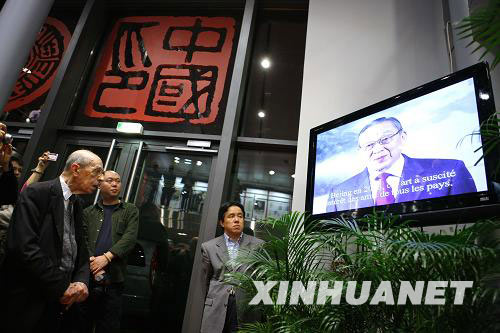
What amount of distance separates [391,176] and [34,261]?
1978mm

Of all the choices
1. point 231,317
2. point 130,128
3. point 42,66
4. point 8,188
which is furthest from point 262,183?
point 42,66

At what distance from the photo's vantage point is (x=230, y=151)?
3.14 m

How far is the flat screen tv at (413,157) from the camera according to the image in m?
1.68

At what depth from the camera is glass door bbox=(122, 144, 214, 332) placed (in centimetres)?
284

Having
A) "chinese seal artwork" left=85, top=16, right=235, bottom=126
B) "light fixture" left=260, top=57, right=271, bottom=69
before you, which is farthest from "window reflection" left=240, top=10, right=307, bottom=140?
"chinese seal artwork" left=85, top=16, right=235, bottom=126

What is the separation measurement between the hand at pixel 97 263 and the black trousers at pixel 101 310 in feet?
0.32

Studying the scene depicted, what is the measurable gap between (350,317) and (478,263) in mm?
503

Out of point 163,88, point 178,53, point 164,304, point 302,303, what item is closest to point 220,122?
point 163,88

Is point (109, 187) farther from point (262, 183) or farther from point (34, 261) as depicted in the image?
point (262, 183)

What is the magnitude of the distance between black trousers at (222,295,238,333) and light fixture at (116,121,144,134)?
203cm

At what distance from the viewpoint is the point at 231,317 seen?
82.7 inches

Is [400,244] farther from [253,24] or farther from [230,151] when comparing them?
[253,24]

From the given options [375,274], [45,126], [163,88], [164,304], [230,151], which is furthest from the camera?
[163,88]

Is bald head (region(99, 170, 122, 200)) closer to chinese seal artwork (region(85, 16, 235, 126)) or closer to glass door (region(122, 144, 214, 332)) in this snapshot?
glass door (region(122, 144, 214, 332))
